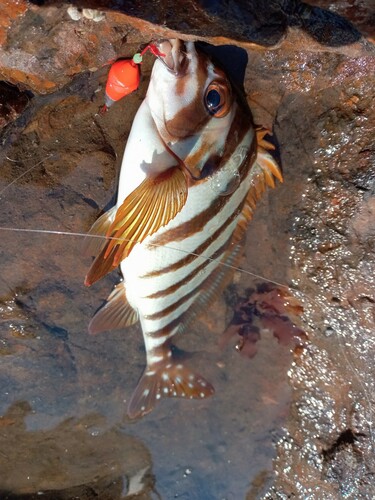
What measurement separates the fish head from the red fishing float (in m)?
0.18

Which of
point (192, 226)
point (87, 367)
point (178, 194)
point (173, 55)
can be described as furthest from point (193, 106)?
point (87, 367)

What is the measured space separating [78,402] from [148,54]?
7.81 feet

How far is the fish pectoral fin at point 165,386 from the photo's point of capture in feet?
10.3

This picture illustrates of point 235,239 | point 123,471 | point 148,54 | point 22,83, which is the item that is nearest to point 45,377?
point 123,471

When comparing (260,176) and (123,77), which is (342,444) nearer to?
(260,176)

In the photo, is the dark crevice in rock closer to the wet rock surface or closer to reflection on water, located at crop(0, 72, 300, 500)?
the wet rock surface

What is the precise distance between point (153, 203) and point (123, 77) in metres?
0.72

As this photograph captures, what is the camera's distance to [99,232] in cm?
259

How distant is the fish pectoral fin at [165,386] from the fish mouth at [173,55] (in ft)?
6.28

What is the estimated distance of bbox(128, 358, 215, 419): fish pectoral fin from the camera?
3.15 meters

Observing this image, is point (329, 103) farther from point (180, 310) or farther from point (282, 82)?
point (180, 310)

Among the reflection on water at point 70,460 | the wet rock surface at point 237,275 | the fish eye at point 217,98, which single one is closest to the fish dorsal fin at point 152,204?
the fish eye at point 217,98

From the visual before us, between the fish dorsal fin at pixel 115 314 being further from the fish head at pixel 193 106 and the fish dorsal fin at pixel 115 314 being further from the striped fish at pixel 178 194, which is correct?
the fish head at pixel 193 106

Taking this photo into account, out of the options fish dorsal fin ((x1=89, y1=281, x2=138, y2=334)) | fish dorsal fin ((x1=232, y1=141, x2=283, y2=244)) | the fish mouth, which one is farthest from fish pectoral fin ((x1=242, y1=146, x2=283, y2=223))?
fish dorsal fin ((x1=89, y1=281, x2=138, y2=334))
